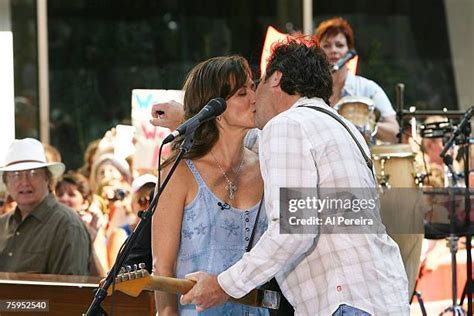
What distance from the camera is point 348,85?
8281mm

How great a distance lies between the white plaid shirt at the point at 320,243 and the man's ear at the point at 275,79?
0.61ft

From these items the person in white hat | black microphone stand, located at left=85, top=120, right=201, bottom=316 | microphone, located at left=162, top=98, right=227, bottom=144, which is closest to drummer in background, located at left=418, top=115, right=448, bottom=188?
the person in white hat

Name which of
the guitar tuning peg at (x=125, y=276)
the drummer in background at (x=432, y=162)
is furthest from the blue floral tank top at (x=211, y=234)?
the drummer in background at (x=432, y=162)

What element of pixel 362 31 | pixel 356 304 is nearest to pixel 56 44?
pixel 362 31

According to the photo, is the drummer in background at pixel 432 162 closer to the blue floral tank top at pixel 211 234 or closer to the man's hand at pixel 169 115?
the man's hand at pixel 169 115

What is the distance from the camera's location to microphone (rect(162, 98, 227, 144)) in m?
4.21

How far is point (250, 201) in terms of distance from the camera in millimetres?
4684

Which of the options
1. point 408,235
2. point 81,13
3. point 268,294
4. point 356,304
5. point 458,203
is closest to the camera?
point 356,304

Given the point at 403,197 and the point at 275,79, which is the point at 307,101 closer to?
the point at 275,79

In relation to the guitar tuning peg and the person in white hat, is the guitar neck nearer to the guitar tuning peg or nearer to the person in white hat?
the guitar tuning peg

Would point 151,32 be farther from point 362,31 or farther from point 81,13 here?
point 362,31

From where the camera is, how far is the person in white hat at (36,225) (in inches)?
283

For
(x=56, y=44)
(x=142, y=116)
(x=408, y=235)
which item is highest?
(x=56, y=44)

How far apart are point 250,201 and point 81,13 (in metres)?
7.25
